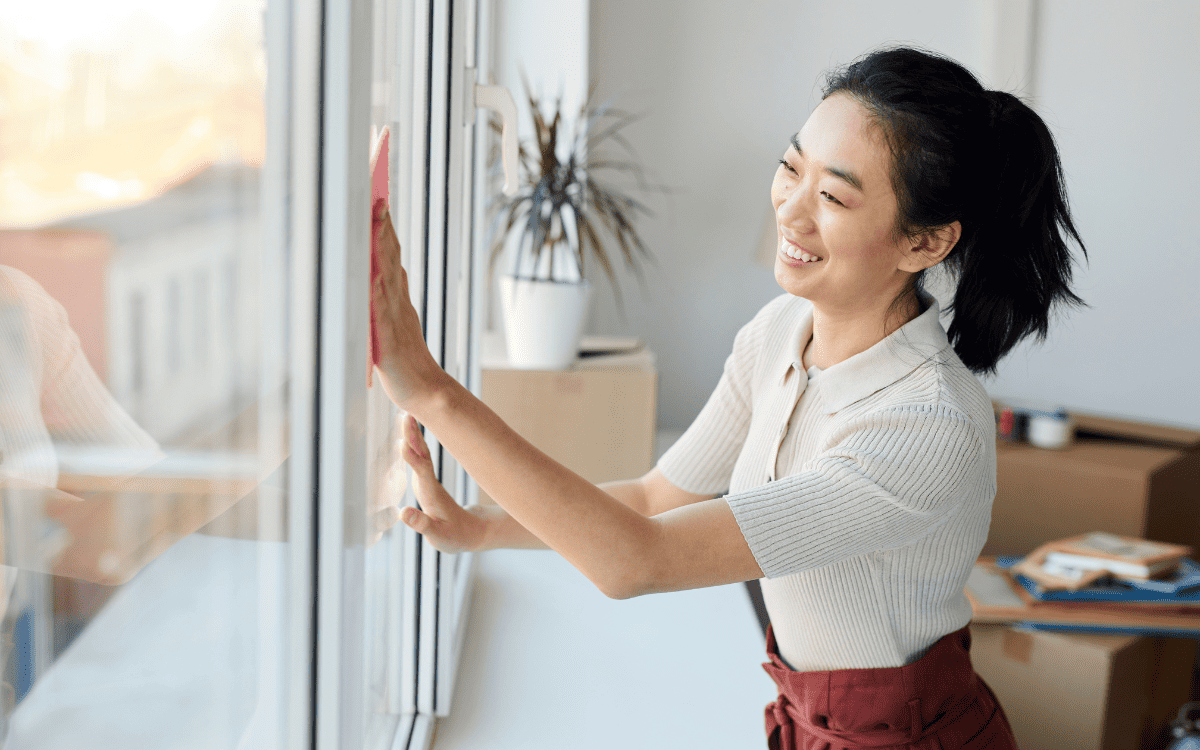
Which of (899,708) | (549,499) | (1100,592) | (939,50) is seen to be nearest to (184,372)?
(549,499)

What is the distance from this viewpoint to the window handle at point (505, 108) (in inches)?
48.2

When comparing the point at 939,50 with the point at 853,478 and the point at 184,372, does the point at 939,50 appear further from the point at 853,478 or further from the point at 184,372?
the point at 184,372

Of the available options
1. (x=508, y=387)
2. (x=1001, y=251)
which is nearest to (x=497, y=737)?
(x=1001, y=251)

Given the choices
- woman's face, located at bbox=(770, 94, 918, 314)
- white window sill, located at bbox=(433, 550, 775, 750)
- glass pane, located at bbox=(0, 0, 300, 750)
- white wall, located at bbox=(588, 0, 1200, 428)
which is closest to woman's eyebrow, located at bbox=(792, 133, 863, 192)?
woman's face, located at bbox=(770, 94, 918, 314)

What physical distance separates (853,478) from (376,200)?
48 centimetres

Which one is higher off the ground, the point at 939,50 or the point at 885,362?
the point at 939,50

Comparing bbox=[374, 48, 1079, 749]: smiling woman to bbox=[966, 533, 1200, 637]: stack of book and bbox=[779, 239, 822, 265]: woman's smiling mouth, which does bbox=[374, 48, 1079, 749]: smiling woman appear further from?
bbox=[966, 533, 1200, 637]: stack of book

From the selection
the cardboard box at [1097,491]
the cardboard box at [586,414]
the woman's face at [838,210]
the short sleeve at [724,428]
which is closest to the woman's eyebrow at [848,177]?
the woman's face at [838,210]

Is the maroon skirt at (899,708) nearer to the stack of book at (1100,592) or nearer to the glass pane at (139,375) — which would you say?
the glass pane at (139,375)

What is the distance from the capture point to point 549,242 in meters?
2.42

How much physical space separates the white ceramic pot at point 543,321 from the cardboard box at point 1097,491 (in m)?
1.14

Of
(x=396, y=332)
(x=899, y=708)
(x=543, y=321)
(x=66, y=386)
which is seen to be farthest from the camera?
(x=543, y=321)

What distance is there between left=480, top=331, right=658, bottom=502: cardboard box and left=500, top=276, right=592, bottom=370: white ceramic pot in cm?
4

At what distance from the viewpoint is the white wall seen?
332 centimetres
